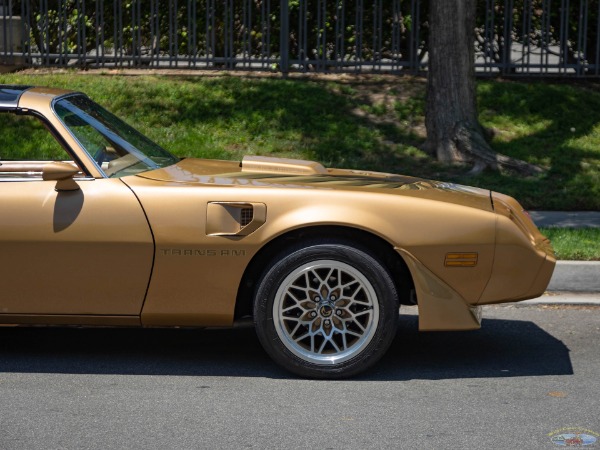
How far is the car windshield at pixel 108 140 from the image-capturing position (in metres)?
6.00

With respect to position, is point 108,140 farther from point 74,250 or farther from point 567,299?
point 567,299

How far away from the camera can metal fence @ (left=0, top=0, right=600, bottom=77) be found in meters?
14.9

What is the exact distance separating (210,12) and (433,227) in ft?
33.6

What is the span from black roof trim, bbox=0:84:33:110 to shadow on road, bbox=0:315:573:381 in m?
1.41

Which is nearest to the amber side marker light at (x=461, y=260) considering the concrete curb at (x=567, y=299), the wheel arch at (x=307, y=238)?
the wheel arch at (x=307, y=238)

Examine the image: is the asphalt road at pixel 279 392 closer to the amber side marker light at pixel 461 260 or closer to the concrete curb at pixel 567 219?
the amber side marker light at pixel 461 260

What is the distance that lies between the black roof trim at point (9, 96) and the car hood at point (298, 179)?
0.79m

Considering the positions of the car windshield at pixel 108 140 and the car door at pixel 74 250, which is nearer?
the car door at pixel 74 250

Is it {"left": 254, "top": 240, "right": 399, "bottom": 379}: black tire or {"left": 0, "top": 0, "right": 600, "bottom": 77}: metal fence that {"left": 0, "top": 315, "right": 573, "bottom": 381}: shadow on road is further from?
{"left": 0, "top": 0, "right": 600, "bottom": 77}: metal fence

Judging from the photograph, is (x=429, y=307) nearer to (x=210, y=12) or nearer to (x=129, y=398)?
(x=129, y=398)

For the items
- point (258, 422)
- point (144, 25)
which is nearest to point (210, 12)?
point (144, 25)

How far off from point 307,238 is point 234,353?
976 millimetres

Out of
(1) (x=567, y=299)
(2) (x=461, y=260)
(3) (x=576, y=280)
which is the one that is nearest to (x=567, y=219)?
(3) (x=576, y=280)

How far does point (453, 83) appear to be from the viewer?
11.9 m
